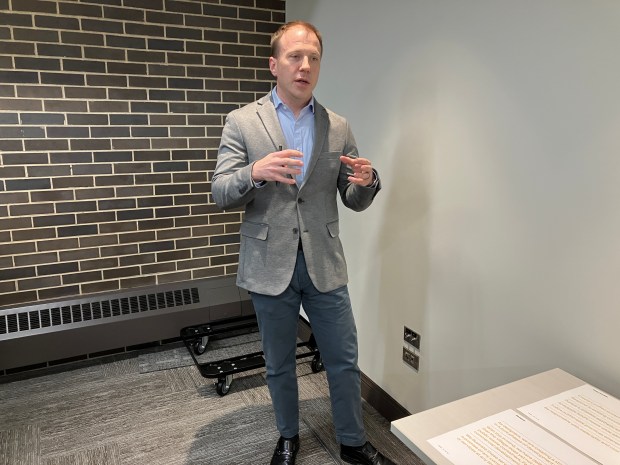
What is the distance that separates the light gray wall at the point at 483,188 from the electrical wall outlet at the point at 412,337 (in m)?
0.04

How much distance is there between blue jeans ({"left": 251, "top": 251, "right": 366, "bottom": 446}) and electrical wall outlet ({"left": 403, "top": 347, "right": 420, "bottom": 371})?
0.34 m

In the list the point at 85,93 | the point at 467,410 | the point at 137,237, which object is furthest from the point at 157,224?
the point at 467,410

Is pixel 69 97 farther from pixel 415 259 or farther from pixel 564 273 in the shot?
pixel 564 273

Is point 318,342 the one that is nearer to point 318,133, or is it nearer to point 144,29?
point 318,133

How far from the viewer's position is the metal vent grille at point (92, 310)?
260cm

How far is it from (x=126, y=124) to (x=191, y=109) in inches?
15.0

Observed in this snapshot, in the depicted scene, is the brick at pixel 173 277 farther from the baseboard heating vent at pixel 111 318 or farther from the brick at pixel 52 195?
the brick at pixel 52 195

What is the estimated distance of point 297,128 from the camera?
1755 mm

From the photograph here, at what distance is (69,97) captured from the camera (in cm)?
254

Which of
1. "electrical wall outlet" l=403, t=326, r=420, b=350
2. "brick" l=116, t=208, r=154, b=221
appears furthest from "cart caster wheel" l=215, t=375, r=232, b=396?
"brick" l=116, t=208, r=154, b=221

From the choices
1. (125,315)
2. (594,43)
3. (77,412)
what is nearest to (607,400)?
(594,43)

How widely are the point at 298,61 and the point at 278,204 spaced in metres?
0.49

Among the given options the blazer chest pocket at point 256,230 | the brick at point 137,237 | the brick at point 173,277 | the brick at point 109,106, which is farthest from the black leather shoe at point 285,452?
the brick at point 109,106

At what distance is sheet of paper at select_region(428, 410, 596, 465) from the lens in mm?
963
